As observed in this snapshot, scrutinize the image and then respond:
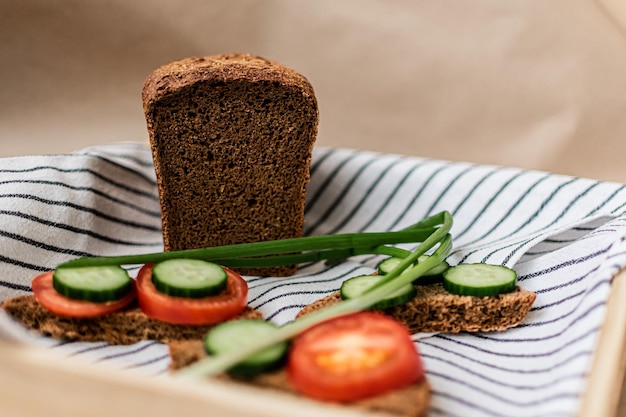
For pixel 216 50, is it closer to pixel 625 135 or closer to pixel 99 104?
pixel 99 104

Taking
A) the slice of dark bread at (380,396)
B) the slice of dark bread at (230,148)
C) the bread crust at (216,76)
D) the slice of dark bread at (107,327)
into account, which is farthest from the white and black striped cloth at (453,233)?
the bread crust at (216,76)

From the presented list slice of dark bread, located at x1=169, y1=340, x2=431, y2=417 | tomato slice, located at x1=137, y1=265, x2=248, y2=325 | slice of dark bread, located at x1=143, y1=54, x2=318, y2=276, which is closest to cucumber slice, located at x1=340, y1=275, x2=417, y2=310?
tomato slice, located at x1=137, y1=265, x2=248, y2=325

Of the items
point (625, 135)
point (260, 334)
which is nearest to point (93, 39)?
point (260, 334)

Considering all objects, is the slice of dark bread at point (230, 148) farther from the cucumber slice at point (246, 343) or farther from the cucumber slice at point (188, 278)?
the cucumber slice at point (246, 343)

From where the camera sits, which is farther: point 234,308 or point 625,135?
point 625,135

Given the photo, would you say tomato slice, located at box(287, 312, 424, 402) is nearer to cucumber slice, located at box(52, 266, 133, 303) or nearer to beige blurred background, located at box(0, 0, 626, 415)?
cucumber slice, located at box(52, 266, 133, 303)

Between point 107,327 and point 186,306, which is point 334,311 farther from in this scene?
point 107,327

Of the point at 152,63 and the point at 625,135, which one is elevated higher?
the point at 152,63
